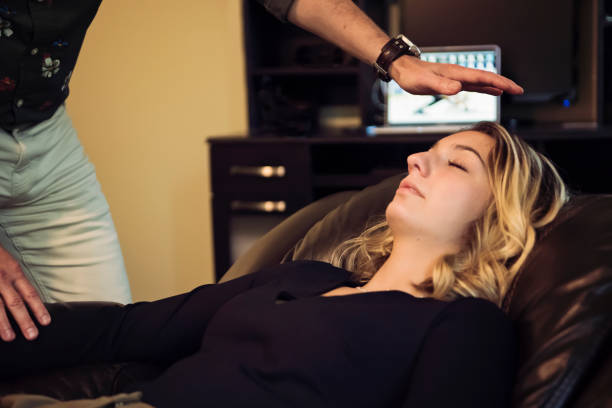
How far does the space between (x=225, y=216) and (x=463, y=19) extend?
53.2 inches

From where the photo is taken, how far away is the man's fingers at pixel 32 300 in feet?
3.81

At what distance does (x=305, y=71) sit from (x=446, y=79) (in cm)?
170

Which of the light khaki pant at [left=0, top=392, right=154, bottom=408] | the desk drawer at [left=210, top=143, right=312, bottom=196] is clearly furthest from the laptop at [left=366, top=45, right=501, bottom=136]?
the light khaki pant at [left=0, top=392, right=154, bottom=408]

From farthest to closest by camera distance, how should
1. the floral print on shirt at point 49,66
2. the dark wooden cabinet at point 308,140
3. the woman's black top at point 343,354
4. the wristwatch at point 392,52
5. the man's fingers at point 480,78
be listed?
the dark wooden cabinet at point 308,140 < the floral print on shirt at point 49,66 < the wristwatch at point 392,52 < the man's fingers at point 480,78 < the woman's black top at point 343,354

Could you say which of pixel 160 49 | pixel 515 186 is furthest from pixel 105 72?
pixel 515 186

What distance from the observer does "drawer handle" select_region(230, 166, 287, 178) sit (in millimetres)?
2605

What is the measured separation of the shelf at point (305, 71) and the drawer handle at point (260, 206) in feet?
1.96

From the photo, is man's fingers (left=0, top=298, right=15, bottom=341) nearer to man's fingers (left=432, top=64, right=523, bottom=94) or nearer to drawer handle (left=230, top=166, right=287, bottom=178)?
man's fingers (left=432, top=64, right=523, bottom=94)

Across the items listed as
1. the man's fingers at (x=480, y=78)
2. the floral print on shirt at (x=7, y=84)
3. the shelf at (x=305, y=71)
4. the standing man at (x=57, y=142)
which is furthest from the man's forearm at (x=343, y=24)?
the shelf at (x=305, y=71)

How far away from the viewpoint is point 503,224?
1.17 meters

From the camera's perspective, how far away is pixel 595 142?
2447 mm

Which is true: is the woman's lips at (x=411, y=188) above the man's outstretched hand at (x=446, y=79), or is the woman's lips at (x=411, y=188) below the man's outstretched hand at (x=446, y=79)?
below

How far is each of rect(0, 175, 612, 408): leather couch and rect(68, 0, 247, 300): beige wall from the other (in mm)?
2074

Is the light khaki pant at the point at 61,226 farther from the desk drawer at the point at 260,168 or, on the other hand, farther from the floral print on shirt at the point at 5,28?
the desk drawer at the point at 260,168
